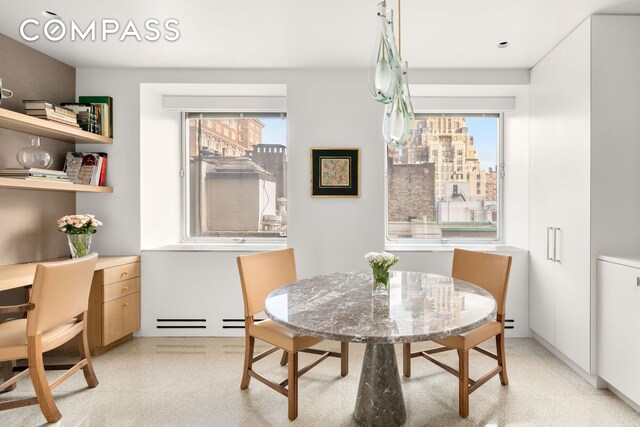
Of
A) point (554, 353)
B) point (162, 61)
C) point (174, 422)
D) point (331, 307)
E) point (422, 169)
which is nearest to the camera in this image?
point (331, 307)

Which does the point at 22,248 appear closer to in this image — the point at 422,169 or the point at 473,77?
the point at 422,169

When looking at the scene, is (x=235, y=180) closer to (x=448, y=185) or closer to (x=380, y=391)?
(x=448, y=185)

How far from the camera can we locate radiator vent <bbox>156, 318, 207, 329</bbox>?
341 cm

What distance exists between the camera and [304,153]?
338 centimetres

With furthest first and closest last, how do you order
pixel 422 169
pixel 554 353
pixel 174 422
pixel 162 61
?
pixel 422 169
pixel 162 61
pixel 554 353
pixel 174 422

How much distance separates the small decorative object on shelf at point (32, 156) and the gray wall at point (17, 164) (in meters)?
0.20

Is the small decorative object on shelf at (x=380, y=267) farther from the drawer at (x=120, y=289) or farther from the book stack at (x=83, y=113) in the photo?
the book stack at (x=83, y=113)

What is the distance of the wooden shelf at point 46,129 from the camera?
2453 mm

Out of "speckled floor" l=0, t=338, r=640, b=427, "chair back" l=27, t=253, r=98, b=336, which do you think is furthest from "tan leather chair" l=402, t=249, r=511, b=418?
"chair back" l=27, t=253, r=98, b=336

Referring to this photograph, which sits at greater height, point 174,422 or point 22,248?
point 22,248

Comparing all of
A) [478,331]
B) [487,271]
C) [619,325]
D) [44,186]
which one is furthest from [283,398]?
[44,186]

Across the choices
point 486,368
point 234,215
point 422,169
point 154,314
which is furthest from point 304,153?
point 486,368

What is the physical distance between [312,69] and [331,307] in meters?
2.49

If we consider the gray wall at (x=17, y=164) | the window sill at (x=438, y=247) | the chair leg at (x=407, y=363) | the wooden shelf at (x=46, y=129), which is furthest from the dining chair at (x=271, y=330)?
the gray wall at (x=17, y=164)
